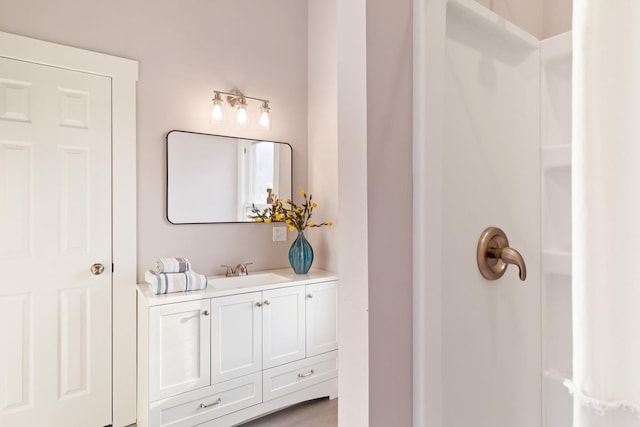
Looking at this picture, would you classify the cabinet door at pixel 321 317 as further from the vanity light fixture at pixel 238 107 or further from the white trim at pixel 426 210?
the white trim at pixel 426 210

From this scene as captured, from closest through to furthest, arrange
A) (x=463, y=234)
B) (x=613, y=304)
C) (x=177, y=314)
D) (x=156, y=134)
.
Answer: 1. (x=613, y=304)
2. (x=463, y=234)
3. (x=177, y=314)
4. (x=156, y=134)

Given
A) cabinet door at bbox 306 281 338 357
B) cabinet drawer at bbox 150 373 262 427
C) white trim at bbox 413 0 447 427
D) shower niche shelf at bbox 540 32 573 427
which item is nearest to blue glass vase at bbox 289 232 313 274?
cabinet door at bbox 306 281 338 357

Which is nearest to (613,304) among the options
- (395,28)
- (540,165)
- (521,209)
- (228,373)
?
(395,28)

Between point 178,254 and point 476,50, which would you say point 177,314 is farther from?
point 476,50

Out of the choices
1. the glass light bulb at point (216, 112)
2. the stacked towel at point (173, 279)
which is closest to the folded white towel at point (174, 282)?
the stacked towel at point (173, 279)

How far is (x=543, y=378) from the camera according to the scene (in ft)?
3.27

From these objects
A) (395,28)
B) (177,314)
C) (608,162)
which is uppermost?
(395,28)

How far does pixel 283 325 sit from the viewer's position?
2234 mm

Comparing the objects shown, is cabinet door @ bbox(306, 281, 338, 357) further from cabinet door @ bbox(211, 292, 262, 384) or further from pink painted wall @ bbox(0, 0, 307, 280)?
pink painted wall @ bbox(0, 0, 307, 280)

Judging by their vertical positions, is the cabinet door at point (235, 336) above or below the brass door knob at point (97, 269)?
below

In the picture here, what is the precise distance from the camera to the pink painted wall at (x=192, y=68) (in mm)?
2078

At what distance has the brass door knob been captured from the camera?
2.07m

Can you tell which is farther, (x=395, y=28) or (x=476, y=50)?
(x=476, y=50)

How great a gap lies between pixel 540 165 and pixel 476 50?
39cm
